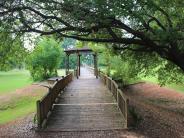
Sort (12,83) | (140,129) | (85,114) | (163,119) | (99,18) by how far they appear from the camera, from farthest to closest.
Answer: (12,83) < (163,119) < (85,114) < (140,129) < (99,18)

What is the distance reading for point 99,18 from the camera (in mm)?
16562

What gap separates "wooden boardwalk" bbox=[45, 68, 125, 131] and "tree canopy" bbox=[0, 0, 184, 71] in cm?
388

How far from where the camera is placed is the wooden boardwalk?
18203 millimetres

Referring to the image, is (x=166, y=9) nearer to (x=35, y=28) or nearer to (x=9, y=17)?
(x=35, y=28)

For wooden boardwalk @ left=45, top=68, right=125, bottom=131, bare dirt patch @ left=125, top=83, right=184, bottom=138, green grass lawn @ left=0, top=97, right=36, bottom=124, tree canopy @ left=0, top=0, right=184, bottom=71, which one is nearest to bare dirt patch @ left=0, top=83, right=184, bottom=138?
bare dirt patch @ left=125, top=83, right=184, bottom=138

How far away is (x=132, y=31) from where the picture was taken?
62.8 ft

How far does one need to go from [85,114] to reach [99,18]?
595 cm

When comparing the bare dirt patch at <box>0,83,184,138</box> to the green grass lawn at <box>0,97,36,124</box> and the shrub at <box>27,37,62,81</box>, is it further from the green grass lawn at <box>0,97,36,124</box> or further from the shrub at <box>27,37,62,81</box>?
the shrub at <box>27,37,62,81</box>

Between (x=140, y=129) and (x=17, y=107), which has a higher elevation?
(x=140, y=129)

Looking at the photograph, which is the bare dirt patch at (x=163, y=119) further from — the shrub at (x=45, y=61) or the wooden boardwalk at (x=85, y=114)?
the shrub at (x=45, y=61)

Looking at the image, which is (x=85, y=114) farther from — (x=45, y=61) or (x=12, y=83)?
(x=12, y=83)

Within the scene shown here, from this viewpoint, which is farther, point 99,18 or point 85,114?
point 85,114

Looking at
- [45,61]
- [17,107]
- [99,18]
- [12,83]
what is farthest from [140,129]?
[12,83]

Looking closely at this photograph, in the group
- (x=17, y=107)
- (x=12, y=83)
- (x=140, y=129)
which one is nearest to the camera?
(x=140, y=129)
